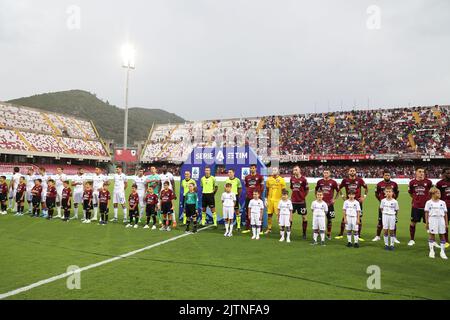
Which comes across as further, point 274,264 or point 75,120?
point 75,120

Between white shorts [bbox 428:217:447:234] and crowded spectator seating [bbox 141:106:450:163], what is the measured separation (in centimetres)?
3379

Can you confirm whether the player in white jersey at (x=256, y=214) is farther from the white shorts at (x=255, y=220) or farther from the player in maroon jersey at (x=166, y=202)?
the player in maroon jersey at (x=166, y=202)

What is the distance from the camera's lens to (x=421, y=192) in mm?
9648

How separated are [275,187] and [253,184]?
0.74m

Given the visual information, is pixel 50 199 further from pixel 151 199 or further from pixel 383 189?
pixel 383 189

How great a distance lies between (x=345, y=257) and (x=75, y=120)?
57.7 meters

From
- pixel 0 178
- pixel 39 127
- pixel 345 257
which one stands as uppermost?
pixel 39 127

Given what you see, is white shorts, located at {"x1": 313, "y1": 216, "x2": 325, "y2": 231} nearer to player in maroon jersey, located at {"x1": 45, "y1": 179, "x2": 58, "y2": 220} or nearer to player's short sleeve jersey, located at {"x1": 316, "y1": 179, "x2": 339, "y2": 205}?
player's short sleeve jersey, located at {"x1": 316, "y1": 179, "x2": 339, "y2": 205}

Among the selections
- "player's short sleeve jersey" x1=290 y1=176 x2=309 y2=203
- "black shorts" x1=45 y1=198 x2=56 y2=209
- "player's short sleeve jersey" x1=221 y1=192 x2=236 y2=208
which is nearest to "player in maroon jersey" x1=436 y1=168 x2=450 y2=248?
"player's short sleeve jersey" x1=290 y1=176 x2=309 y2=203

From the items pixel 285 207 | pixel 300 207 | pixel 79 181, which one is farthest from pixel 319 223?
pixel 79 181

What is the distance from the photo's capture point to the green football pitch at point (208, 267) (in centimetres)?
548
